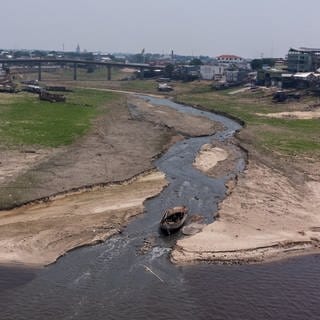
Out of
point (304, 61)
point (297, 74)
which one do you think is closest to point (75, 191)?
point (297, 74)

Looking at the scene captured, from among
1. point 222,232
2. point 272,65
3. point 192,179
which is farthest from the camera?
point 272,65

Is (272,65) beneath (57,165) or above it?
above

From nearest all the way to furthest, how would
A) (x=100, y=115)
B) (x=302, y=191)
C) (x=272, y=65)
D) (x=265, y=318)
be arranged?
(x=265, y=318) → (x=302, y=191) → (x=100, y=115) → (x=272, y=65)

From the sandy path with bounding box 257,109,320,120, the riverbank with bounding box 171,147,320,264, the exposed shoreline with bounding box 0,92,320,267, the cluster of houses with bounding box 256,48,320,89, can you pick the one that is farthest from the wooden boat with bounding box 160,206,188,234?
the cluster of houses with bounding box 256,48,320,89

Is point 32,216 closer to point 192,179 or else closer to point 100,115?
point 192,179

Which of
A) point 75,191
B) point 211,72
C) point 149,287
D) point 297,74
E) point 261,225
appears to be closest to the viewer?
point 149,287

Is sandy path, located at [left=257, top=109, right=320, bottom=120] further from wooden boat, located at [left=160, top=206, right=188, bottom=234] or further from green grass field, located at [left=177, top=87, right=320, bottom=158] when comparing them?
wooden boat, located at [left=160, top=206, right=188, bottom=234]

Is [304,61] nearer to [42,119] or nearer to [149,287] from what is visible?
[42,119]

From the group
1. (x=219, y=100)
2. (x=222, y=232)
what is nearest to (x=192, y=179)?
(x=222, y=232)
